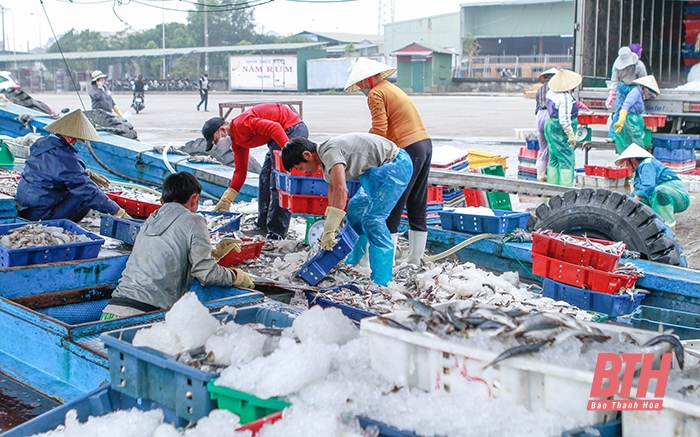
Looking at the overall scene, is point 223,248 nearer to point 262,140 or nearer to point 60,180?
point 262,140

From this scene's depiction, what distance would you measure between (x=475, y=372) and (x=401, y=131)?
3805mm

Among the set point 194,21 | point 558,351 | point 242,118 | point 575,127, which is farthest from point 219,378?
point 194,21

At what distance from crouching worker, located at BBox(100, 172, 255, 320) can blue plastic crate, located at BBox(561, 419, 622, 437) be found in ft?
8.41

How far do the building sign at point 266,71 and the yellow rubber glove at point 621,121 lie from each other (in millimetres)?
35655

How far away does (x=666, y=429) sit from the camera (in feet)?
6.21

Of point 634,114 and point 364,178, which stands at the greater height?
point 634,114

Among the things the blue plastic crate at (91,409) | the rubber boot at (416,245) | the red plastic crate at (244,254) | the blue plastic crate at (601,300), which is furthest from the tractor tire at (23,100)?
the blue plastic crate at (91,409)

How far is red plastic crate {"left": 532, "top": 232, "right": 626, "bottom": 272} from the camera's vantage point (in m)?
5.02

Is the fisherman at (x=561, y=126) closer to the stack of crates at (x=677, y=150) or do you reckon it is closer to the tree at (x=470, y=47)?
the stack of crates at (x=677, y=150)

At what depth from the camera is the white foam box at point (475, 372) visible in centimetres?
202

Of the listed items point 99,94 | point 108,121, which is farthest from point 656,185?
point 99,94

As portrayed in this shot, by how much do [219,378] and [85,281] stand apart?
2.98 metres

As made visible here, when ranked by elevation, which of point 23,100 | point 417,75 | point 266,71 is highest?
point 266,71

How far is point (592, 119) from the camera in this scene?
1091cm
